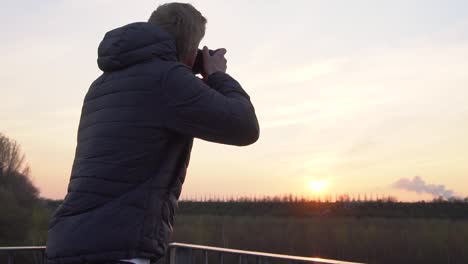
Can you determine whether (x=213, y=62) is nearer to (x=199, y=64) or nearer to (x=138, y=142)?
(x=199, y=64)

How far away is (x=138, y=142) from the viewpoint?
4.81 feet

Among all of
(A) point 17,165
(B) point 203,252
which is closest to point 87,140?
(B) point 203,252

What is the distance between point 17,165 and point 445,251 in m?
13.8

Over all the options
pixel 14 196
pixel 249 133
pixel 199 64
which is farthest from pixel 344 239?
pixel 249 133

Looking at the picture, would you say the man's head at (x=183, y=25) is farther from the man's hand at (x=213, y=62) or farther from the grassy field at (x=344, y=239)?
the grassy field at (x=344, y=239)

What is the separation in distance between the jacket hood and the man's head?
45mm

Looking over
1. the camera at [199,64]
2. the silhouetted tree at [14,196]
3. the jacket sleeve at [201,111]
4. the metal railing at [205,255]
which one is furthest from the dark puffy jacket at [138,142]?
the silhouetted tree at [14,196]

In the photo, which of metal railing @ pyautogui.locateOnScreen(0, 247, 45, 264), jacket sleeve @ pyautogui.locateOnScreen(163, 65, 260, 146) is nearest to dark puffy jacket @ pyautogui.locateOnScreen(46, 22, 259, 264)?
jacket sleeve @ pyautogui.locateOnScreen(163, 65, 260, 146)

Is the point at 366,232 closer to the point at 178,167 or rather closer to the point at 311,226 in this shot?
the point at 311,226

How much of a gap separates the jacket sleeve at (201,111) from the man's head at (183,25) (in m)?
0.12

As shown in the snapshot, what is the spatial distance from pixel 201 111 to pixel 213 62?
0.25 meters

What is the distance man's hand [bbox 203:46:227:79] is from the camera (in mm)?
1665

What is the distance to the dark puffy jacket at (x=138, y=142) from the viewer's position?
143cm

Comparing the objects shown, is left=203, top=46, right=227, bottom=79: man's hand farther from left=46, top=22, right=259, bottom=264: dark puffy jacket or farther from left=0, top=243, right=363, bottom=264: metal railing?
left=0, top=243, right=363, bottom=264: metal railing
